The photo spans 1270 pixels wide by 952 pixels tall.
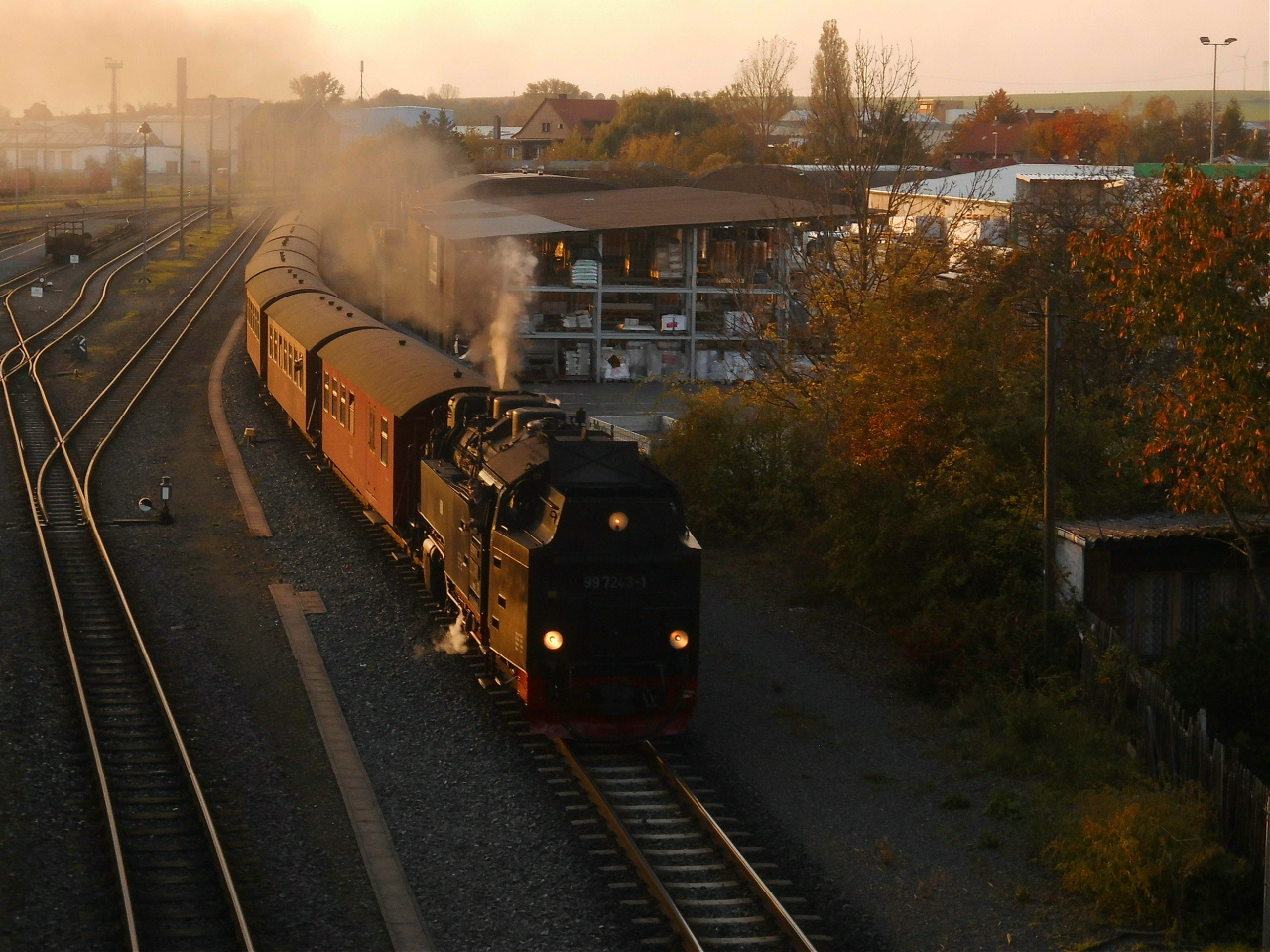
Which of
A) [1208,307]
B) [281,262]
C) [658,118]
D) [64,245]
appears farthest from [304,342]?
[658,118]

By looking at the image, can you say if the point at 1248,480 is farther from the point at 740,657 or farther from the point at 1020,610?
the point at 740,657

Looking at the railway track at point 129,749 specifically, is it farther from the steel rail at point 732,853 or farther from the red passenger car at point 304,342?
the red passenger car at point 304,342

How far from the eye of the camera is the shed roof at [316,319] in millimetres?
25434

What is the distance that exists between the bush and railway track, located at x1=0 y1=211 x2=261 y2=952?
6.61 m

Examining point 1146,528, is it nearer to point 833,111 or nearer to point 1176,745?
point 1176,745

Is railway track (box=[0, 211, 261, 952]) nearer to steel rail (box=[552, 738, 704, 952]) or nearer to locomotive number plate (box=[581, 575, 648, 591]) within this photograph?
steel rail (box=[552, 738, 704, 952])

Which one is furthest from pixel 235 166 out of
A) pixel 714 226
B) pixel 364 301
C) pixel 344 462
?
pixel 344 462

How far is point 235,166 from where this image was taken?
140m

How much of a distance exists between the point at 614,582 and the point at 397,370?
8.83 metres

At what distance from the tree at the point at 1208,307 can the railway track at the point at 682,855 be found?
614cm

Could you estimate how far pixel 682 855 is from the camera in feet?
36.9

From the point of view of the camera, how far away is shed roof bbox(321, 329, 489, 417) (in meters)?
18.7

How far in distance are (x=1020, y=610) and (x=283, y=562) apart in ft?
35.2

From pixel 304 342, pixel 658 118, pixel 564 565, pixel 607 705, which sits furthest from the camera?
pixel 658 118
